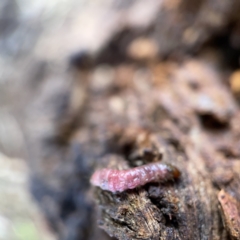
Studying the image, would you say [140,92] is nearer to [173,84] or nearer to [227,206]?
[173,84]

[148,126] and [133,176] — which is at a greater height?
[148,126]

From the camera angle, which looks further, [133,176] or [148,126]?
[148,126]

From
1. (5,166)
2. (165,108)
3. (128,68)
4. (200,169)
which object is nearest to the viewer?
(200,169)

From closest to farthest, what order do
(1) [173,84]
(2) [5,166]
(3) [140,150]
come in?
(3) [140,150]
(1) [173,84]
(2) [5,166]

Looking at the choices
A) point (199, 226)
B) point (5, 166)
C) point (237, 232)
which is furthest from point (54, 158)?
point (237, 232)
